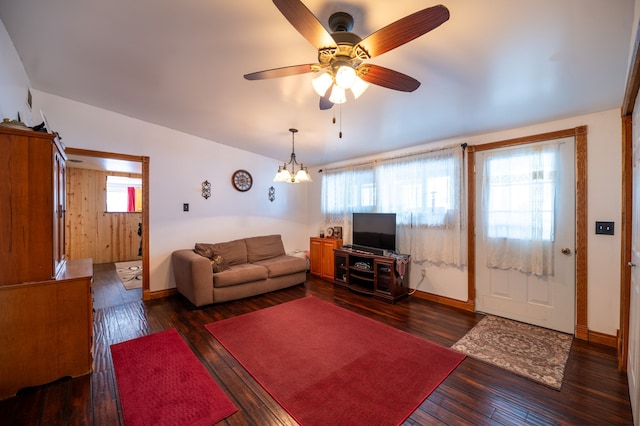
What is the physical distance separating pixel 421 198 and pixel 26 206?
425 cm

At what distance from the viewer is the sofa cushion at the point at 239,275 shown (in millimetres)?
3617

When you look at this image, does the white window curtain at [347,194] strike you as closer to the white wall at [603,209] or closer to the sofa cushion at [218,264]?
the sofa cushion at [218,264]

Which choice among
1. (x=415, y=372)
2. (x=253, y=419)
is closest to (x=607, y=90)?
(x=415, y=372)

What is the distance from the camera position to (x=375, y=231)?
14.1 feet

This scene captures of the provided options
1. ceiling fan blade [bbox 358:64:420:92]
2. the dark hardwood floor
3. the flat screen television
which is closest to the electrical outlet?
the dark hardwood floor

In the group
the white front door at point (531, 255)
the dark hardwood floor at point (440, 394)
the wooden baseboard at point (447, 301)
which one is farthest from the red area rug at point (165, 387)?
the white front door at point (531, 255)

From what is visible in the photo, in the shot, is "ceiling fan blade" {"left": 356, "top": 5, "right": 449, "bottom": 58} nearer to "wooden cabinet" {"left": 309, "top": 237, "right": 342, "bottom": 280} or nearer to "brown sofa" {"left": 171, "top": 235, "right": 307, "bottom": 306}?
"brown sofa" {"left": 171, "top": 235, "right": 307, "bottom": 306}

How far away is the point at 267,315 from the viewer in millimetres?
3299

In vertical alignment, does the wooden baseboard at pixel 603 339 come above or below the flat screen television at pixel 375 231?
below

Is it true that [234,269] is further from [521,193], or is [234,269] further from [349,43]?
[521,193]

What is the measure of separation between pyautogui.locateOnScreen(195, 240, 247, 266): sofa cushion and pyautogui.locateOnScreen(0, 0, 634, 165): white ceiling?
2036 millimetres

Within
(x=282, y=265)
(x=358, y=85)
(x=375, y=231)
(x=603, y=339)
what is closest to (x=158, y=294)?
(x=282, y=265)

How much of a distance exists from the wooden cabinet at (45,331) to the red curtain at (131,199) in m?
5.53

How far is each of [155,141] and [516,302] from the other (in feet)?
18.1
